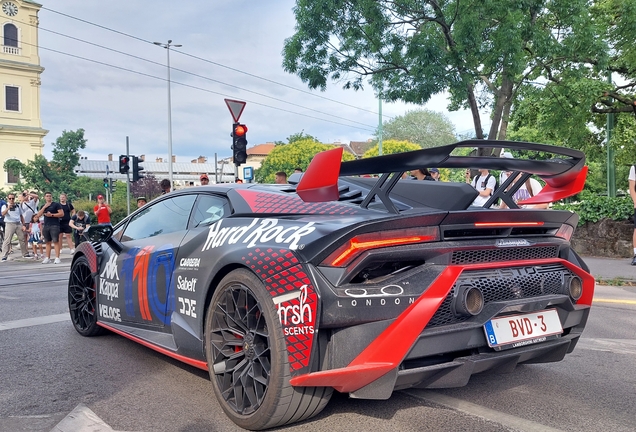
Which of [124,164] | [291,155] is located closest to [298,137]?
[291,155]

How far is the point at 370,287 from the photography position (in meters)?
2.60

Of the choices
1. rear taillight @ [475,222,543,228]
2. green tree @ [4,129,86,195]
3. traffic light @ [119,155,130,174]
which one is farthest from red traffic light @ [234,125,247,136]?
green tree @ [4,129,86,195]

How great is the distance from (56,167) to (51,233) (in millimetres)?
33113

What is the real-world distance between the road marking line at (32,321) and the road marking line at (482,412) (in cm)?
407

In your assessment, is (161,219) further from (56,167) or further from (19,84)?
(19,84)

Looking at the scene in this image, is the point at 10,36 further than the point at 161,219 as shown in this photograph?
Yes

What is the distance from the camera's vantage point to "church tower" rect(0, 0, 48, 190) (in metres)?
57.9

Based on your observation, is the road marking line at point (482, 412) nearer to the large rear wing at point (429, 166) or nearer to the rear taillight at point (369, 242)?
the rear taillight at point (369, 242)

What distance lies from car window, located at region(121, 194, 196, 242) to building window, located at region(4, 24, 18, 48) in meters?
63.7

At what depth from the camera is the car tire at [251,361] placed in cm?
268

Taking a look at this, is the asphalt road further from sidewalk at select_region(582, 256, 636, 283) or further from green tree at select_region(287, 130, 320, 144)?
green tree at select_region(287, 130, 320, 144)

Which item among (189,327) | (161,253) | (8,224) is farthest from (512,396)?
(8,224)

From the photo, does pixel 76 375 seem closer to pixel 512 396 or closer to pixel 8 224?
pixel 512 396

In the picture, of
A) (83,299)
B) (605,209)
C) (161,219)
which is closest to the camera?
(161,219)
